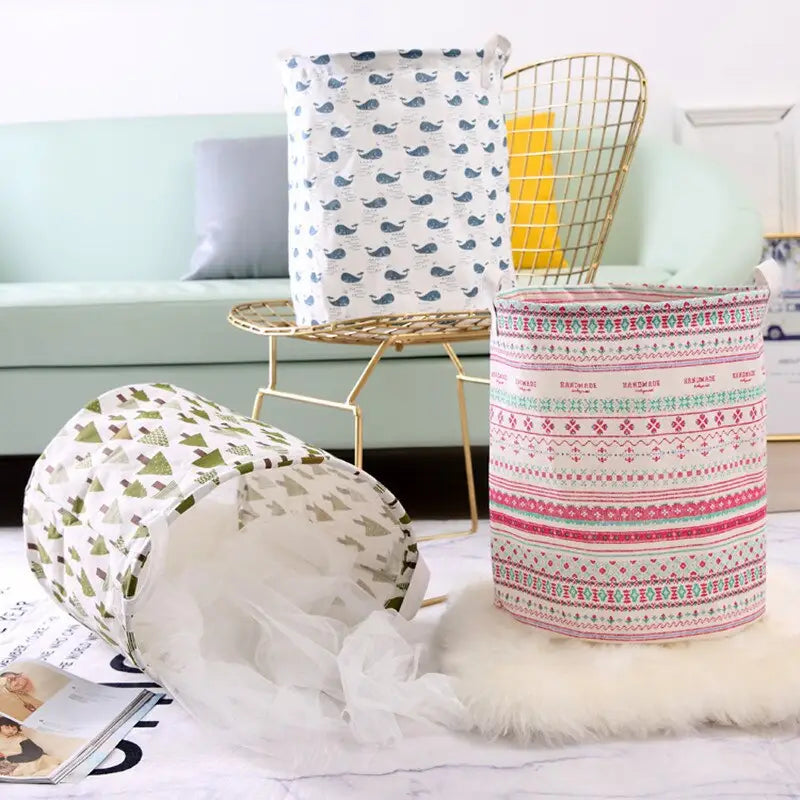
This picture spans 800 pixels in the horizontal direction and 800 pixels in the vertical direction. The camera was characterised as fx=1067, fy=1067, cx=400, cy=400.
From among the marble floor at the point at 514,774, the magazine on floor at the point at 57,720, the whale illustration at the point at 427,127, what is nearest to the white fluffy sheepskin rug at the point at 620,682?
the marble floor at the point at 514,774

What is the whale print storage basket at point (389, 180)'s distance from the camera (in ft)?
4.59

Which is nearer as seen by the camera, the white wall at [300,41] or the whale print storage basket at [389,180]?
the whale print storage basket at [389,180]

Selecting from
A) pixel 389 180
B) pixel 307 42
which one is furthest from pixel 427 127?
pixel 307 42

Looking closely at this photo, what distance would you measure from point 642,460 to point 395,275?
→ 17.6 inches

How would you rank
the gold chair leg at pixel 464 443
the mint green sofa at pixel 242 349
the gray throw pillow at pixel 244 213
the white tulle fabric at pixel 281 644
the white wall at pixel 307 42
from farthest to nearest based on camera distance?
the white wall at pixel 307 42
the gray throw pillow at pixel 244 213
the mint green sofa at pixel 242 349
the gold chair leg at pixel 464 443
the white tulle fabric at pixel 281 644

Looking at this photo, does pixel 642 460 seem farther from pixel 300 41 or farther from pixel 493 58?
pixel 300 41

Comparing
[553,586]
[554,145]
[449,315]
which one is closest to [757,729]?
[553,586]

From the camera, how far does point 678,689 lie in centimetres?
106

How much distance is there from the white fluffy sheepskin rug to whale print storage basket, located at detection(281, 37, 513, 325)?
1.59ft

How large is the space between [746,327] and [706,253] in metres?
1.04

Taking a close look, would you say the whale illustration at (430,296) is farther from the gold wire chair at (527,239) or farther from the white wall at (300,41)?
the white wall at (300,41)

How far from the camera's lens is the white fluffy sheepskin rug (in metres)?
1.04

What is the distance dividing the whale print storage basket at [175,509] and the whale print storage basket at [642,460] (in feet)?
0.74

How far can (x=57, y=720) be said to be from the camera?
1.12 metres
